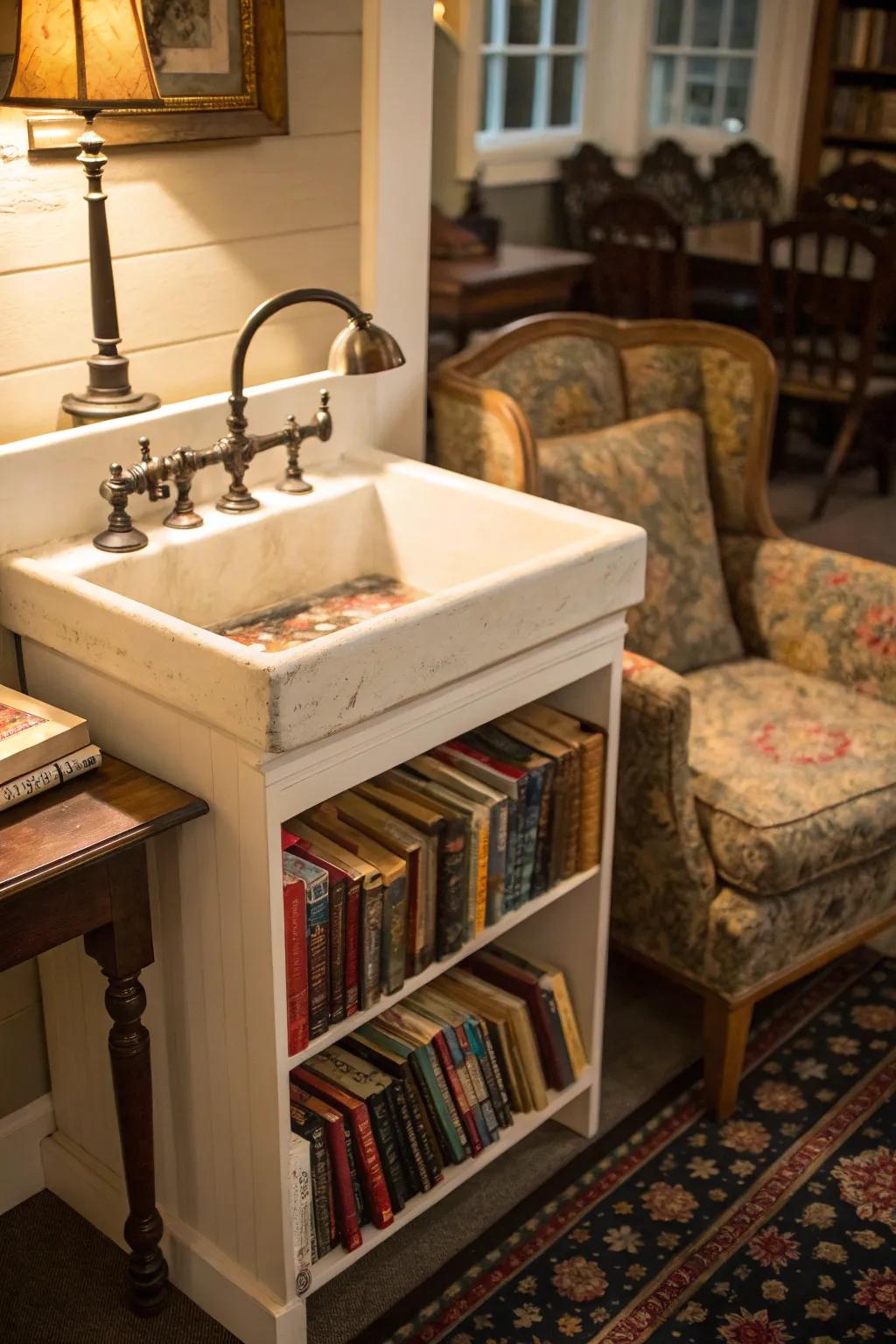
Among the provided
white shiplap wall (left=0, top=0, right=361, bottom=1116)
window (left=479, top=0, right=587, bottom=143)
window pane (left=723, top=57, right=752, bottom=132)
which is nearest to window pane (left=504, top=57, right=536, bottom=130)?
window (left=479, top=0, right=587, bottom=143)

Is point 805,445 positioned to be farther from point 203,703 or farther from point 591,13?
point 203,703

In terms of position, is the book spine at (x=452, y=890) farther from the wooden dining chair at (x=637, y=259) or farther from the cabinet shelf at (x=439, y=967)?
the wooden dining chair at (x=637, y=259)

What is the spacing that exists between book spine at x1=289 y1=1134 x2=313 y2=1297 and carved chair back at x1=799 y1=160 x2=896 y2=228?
4393mm

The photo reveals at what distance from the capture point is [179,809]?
152 centimetres

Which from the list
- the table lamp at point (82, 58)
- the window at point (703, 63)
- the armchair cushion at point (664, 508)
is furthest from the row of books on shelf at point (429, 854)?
the window at point (703, 63)

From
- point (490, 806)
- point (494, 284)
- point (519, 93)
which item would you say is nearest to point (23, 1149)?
point (490, 806)

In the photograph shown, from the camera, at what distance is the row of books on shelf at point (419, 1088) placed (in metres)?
1.75

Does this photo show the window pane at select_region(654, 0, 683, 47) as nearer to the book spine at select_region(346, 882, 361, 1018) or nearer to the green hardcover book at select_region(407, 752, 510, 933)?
the green hardcover book at select_region(407, 752, 510, 933)

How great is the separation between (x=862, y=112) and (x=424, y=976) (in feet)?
16.7

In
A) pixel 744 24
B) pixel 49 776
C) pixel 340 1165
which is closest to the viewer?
pixel 49 776

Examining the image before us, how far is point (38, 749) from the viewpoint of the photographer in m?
1.51

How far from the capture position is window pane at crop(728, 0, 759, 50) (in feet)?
19.4

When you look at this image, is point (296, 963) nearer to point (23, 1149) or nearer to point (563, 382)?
point (23, 1149)

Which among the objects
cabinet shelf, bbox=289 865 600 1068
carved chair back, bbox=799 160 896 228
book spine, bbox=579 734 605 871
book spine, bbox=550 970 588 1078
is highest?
carved chair back, bbox=799 160 896 228
